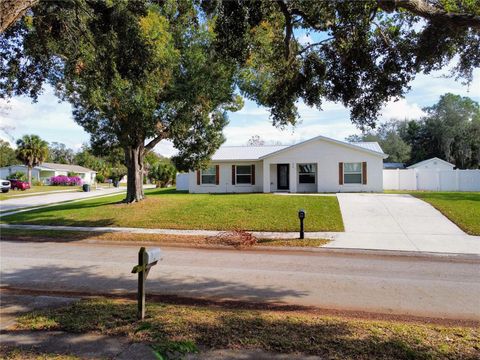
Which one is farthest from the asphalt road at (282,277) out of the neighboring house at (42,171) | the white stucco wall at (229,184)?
the neighboring house at (42,171)

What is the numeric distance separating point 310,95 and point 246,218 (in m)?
8.79

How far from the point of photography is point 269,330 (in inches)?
183

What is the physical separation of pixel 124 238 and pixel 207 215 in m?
4.45

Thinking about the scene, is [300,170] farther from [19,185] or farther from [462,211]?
[19,185]

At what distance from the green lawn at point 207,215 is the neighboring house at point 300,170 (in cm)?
596

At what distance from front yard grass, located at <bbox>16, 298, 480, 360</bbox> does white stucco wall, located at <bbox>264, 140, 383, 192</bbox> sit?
21.2 metres

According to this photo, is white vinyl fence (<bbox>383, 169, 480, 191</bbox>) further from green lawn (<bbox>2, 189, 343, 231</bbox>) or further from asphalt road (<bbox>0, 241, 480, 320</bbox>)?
asphalt road (<bbox>0, 241, 480, 320</bbox>)

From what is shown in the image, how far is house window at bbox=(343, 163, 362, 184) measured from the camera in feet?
84.9

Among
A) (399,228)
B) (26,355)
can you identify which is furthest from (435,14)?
(399,228)

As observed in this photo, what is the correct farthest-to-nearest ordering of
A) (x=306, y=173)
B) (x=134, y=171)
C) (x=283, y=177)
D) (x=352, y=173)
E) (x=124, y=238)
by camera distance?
(x=283, y=177), (x=306, y=173), (x=352, y=173), (x=134, y=171), (x=124, y=238)

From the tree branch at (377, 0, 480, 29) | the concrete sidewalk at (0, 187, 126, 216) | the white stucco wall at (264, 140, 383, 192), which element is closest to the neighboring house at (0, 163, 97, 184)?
the concrete sidewalk at (0, 187, 126, 216)

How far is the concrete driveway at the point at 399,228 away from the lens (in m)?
11.6

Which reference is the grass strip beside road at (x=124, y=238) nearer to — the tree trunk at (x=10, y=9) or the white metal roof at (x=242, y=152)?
the tree trunk at (x=10, y=9)

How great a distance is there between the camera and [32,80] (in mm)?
8984
